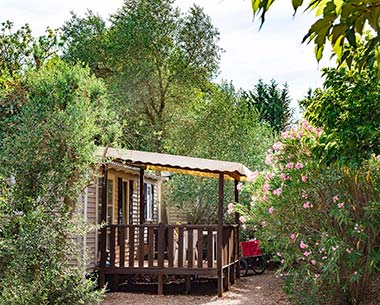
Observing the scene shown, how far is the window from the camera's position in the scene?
17797 millimetres

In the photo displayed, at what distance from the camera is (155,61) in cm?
2281

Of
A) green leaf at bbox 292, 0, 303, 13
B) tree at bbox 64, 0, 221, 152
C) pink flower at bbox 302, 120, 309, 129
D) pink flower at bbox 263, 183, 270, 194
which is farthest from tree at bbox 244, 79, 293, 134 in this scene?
green leaf at bbox 292, 0, 303, 13

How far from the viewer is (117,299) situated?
10539 mm

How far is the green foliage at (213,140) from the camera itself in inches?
722


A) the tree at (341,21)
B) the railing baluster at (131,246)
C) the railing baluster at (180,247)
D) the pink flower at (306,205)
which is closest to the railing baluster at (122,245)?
the railing baluster at (131,246)

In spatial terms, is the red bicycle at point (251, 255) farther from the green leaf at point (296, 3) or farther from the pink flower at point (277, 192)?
the green leaf at point (296, 3)

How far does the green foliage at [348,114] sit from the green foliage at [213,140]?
11333 mm

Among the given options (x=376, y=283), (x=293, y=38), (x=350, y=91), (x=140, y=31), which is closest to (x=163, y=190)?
(x=140, y=31)

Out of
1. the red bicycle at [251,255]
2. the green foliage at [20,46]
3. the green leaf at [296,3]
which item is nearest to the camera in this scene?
the green leaf at [296,3]

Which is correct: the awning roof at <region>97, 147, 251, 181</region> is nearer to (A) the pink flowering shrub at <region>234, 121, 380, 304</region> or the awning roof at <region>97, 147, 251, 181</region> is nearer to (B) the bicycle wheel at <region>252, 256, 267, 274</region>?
(A) the pink flowering shrub at <region>234, 121, 380, 304</region>

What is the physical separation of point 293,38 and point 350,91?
4208mm

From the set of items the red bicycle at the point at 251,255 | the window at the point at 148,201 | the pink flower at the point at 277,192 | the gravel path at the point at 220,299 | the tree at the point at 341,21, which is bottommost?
the gravel path at the point at 220,299

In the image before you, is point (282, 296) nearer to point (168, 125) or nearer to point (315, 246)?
point (315, 246)

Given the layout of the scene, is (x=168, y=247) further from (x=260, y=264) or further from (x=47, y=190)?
(x=260, y=264)
